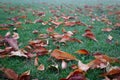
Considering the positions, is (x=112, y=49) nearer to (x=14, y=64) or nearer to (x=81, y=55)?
(x=81, y=55)

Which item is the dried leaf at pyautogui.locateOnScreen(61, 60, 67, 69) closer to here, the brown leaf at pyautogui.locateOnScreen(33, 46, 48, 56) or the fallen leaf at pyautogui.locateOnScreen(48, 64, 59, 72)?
the fallen leaf at pyautogui.locateOnScreen(48, 64, 59, 72)

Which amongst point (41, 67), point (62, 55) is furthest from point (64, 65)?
point (41, 67)

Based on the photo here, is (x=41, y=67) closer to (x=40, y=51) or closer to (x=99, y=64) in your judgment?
(x=40, y=51)

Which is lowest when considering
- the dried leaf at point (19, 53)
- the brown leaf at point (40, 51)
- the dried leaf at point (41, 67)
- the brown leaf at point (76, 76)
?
the dried leaf at point (41, 67)

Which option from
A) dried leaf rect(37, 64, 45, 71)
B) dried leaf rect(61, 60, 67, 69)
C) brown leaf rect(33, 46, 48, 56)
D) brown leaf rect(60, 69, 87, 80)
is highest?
brown leaf rect(60, 69, 87, 80)

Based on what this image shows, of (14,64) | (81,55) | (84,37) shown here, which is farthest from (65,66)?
(84,37)

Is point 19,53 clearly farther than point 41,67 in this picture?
Yes

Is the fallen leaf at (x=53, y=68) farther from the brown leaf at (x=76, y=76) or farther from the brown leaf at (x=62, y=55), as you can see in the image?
the brown leaf at (x=76, y=76)

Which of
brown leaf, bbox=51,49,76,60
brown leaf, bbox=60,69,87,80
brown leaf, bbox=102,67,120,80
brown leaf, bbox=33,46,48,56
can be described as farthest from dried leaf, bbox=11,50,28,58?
brown leaf, bbox=102,67,120,80

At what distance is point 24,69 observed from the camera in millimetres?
1903

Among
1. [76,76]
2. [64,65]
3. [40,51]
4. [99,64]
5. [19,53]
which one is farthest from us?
[40,51]

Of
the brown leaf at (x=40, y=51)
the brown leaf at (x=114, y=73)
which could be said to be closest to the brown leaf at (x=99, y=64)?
the brown leaf at (x=114, y=73)

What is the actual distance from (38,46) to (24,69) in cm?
53

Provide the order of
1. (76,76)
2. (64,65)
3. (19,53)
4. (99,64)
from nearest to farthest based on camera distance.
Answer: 1. (76,76)
2. (99,64)
3. (64,65)
4. (19,53)
